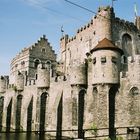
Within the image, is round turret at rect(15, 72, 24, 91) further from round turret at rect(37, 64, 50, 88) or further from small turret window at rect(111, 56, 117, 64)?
small turret window at rect(111, 56, 117, 64)

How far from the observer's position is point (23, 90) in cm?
3959

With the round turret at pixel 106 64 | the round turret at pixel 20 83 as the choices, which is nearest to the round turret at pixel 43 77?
the round turret at pixel 20 83

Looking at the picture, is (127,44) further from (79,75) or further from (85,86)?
(85,86)

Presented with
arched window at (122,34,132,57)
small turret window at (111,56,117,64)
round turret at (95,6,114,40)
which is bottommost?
small turret window at (111,56,117,64)

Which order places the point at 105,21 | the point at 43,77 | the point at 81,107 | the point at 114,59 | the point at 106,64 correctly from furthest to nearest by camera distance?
the point at 43,77
the point at 105,21
the point at 81,107
the point at 114,59
the point at 106,64

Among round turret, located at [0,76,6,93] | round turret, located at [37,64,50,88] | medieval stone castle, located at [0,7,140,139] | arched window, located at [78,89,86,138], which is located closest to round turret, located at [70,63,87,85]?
medieval stone castle, located at [0,7,140,139]

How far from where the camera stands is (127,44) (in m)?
36.2

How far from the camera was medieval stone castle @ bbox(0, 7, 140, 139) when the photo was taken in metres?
24.9

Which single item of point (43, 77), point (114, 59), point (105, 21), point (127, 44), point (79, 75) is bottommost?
point (79, 75)

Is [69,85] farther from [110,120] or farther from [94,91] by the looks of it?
[110,120]

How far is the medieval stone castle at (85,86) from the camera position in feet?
81.8

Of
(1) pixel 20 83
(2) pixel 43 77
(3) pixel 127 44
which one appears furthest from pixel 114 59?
(1) pixel 20 83

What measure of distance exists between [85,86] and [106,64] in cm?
403

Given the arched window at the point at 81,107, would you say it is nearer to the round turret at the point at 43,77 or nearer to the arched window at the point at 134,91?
the arched window at the point at 134,91
